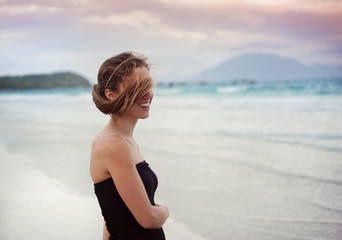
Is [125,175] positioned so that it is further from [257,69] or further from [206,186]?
[257,69]

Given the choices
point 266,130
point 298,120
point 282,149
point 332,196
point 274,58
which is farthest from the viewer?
point 274,58

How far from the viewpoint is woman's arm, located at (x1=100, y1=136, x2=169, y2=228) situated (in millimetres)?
1609

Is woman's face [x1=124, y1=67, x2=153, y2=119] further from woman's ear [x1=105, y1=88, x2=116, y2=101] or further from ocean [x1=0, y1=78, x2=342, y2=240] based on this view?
ocean [x1=0, y1=78, x2=342, y2=240]

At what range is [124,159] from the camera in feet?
5.27

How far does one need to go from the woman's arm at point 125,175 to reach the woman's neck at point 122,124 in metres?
0.19

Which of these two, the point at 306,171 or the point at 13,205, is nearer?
the point at 13,205

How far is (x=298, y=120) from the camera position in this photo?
12.6 metres

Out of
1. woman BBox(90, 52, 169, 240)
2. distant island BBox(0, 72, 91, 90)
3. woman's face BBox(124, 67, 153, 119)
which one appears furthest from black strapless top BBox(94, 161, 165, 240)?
distant island BBox(0, 72, 91, 90)

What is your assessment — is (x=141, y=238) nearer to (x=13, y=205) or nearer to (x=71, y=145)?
(x=13, y=205)

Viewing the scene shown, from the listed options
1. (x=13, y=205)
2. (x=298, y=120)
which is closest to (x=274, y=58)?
(x=298, y=120)

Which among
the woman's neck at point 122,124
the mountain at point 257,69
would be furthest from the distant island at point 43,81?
the woman's neck at point 122,124

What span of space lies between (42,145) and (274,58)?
157214mm

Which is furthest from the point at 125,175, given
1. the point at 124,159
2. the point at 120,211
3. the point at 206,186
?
the point at 206,186

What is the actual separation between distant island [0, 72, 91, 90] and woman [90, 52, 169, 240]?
112770 millimetres
